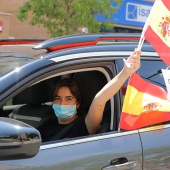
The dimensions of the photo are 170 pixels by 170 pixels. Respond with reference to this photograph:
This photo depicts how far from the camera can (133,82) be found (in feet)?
9.21

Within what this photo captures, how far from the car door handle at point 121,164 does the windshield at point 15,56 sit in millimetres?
859

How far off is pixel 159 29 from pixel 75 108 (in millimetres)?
860

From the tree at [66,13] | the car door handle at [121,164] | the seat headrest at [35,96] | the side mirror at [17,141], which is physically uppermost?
the tree at [66,13]

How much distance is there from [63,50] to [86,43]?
0.29 meters

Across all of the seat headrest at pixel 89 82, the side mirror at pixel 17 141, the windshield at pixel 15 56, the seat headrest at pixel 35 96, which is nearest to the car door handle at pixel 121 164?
the side mirror at pixel 17 141

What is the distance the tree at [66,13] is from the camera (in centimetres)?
1325

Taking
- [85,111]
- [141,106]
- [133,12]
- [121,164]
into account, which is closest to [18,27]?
[133,12]

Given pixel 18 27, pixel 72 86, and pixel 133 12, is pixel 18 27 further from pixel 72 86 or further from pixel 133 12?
pixel 72 86

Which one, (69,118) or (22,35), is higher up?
(22,35)

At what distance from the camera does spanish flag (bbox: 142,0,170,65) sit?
282 centimetres

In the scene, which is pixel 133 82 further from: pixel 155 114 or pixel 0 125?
pixel 0 125

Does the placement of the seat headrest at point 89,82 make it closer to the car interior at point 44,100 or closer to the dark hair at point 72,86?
the car interior at point 44,100

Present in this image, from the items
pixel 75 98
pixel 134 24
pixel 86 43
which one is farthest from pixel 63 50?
pixel 134 24

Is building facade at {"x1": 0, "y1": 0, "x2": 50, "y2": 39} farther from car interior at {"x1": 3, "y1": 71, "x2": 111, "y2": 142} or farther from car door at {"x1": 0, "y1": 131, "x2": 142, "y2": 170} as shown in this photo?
car door at {"x1": 0, "y1": 131, "x2": 142, "y2": 170}
